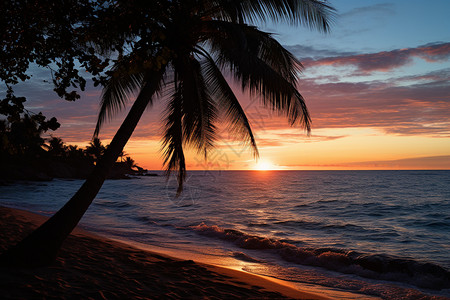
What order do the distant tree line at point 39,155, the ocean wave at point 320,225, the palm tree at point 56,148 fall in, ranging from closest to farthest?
the distant tree line at point 39,155, the ocean wave at point 320,225, the palm tree at point 56,148

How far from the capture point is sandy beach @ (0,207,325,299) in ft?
14.4

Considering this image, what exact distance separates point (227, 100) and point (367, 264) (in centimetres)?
620

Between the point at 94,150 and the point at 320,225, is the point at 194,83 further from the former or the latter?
the point at 94,150

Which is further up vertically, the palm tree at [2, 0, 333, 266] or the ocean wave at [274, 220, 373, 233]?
the palm tree at [2, 0, 333, 266]

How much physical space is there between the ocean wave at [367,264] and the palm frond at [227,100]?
13.7 ft

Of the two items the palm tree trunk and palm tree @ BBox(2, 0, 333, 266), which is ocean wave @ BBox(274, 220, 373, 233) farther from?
the palm tree trunk

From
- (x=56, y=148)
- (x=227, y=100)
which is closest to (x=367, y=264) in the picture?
(x=227, y=100)

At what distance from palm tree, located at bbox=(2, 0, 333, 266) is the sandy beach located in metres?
0.61

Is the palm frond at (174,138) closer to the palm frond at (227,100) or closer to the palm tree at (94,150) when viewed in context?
the palm frond at (227,100)

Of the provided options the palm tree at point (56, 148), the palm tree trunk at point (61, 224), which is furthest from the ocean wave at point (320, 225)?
the palm tree at point (56, 148)

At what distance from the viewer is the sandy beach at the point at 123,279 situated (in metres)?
4.39

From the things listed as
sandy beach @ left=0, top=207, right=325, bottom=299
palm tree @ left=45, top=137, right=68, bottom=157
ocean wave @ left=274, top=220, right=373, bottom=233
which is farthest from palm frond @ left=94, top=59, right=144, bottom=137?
palm tree @ left=45, top=137, right=68, bottom=157

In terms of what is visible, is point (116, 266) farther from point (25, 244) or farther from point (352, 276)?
point (352, 276)

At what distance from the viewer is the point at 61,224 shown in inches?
212
